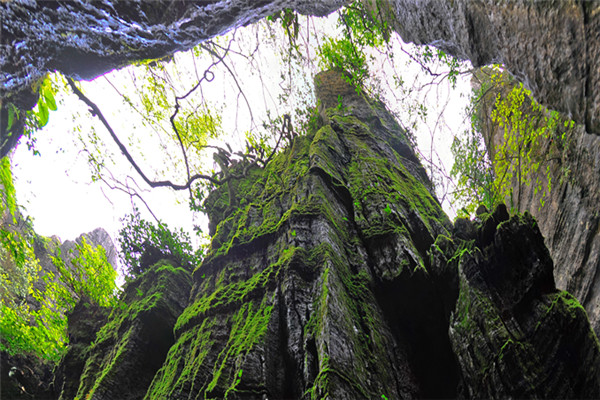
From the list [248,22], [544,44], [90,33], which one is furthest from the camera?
[248,22]

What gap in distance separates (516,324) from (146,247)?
9.45m

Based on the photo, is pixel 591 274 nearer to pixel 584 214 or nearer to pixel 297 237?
pixel 584 214

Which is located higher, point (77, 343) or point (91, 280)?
point (91, 280)

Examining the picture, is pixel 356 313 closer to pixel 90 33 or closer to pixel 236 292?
pixel 236 292

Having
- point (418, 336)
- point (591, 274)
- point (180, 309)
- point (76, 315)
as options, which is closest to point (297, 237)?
point (418, 336)

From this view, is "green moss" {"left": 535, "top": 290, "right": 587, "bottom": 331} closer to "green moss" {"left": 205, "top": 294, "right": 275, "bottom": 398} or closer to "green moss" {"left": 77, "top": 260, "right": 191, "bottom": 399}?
"green moss" {"left": 205, "top": 294, "right": 275, "bottom": 398}

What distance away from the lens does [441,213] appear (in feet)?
26.9

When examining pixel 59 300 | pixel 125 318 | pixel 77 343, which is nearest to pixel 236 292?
pixel 125 318

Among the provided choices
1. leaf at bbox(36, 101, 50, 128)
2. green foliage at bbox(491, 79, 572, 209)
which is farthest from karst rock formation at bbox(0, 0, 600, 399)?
green foliage at bbox(491, 79, 572, 209)

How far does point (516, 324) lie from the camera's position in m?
4.19

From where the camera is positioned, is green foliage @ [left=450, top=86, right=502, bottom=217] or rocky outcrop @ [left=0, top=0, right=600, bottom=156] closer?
rocky outcrop @ [left=0, top=0, right=600, bottom=156]

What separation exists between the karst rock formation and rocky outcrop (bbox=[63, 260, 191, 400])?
39mm

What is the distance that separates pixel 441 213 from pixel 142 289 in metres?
8.09

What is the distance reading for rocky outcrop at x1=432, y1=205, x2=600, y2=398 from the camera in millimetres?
3629
